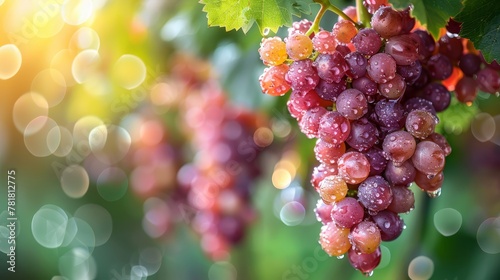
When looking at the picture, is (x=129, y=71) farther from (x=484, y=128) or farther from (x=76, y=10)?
(x=484, y=128)

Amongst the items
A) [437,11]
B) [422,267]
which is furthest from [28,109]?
[437,11]

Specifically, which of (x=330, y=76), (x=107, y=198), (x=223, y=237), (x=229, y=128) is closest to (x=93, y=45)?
(x=229, y=128)

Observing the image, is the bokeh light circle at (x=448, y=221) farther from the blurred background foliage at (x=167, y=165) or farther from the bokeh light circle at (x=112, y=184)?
the bokeh light circle at (x=112, y=184)

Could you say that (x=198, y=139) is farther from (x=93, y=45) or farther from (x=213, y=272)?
(x=213, y=272)

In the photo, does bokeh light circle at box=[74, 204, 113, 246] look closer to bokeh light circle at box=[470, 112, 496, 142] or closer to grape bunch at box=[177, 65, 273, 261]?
grape bunch at box=[177, 65, 273, 261]

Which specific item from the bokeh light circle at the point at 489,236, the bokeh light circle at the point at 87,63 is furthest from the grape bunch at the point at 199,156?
the bokeh light circle at the point at 489,236

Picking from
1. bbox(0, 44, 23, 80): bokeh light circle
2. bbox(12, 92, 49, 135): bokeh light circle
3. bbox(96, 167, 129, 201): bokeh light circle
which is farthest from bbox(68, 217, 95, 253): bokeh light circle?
bbox(0, 44, 23, 80): bokeh light circle
